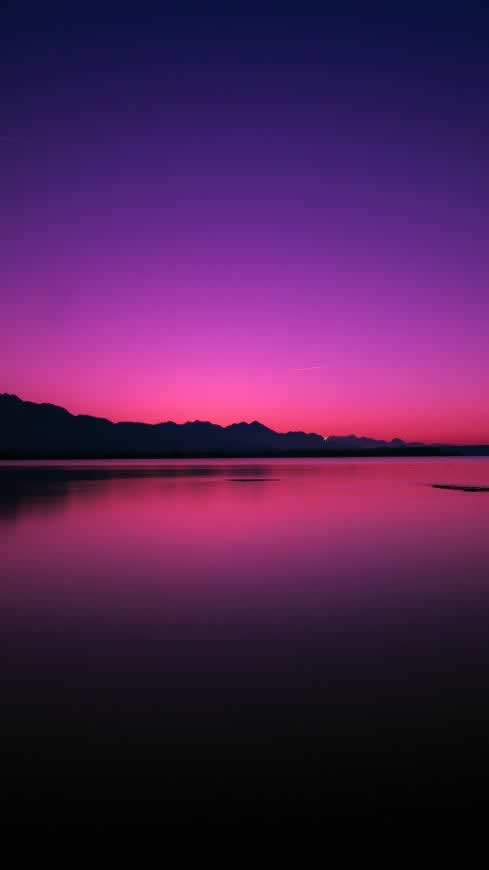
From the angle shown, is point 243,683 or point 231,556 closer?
point 243,683

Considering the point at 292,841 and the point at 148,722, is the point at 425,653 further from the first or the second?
the point at 292,841

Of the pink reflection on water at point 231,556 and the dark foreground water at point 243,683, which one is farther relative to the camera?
the pink reflection on water at point 231,556

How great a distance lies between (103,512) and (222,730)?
33784mm

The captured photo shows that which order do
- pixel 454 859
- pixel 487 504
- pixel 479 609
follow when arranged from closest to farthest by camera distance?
pixel 454 859, pixel 479 609, pixel 487 504

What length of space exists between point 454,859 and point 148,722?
4.59 metres

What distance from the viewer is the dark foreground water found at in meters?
6.82

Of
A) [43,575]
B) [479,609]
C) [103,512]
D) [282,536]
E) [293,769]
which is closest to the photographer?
[293,769]

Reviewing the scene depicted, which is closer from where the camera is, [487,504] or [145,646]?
[145,646]

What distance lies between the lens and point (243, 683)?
10.5 metres

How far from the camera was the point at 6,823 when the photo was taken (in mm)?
6250

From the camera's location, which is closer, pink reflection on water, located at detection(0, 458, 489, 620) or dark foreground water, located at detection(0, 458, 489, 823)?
dark foreground water, located at detection(0, 458, 489, 823)

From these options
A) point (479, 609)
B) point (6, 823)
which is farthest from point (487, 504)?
point (6, 823)

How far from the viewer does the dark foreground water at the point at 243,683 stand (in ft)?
22.4

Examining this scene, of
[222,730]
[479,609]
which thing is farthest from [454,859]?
[479,609]
